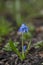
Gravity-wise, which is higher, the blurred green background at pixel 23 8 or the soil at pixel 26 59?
the blurred green background at pixel 23 8

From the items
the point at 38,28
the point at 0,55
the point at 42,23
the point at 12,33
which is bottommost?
the point at 0,55

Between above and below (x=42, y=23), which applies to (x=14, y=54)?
below

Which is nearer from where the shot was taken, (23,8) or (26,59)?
(26,59)

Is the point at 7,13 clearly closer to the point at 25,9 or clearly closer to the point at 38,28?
the point at 25,9

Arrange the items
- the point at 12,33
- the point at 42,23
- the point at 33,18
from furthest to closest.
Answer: the point at 33,18
the point at 42,23
the point at 12,33

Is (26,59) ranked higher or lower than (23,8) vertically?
lower

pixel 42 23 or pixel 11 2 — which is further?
pixel 11 2

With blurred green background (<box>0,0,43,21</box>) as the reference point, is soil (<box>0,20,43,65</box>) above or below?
below

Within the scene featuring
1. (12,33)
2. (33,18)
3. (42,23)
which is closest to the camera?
(12,33)

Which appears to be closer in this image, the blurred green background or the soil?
the soil

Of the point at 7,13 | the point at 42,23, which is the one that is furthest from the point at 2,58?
the point at 7,13

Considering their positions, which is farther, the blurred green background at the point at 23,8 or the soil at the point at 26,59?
the blurred green background at the point at 23,8
